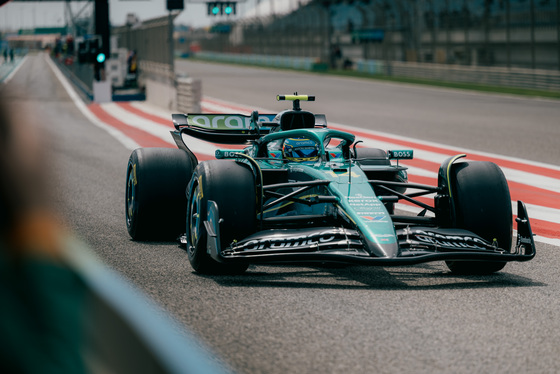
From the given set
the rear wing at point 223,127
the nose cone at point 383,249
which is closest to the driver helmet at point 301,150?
the rear wing at point 223,127

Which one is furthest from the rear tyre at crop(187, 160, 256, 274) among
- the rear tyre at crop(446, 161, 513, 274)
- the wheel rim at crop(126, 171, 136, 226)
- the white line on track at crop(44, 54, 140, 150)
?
the white line on track at crop(44, 54, 140, 150)

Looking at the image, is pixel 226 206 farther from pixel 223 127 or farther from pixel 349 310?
pixel 223 127

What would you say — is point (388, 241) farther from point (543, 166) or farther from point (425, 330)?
point (543, 166)

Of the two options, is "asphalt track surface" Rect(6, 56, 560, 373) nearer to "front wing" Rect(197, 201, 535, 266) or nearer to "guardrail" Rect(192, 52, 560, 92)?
"front wing" Rect(197, 201, 535, 266)

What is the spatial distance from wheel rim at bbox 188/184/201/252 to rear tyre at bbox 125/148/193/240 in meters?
0.96

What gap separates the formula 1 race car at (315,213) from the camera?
5.59m

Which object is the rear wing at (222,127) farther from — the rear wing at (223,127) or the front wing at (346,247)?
the front wing at (346,247)

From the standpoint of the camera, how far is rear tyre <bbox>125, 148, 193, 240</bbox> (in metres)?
7.25

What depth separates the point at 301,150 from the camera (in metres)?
7.12

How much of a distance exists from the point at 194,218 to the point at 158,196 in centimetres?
108

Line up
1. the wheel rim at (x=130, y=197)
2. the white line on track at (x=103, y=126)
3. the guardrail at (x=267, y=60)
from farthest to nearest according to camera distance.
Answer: the guardrail at (x=267, y=60)
the white line on track at (x=103, y=126)
the wheel rim at (x=130, y=197)

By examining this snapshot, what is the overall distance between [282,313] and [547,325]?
138 centimetres

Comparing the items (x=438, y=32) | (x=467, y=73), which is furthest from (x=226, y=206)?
(x=438, y=32)

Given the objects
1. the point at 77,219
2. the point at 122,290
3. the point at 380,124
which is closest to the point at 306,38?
the point at 380,124
